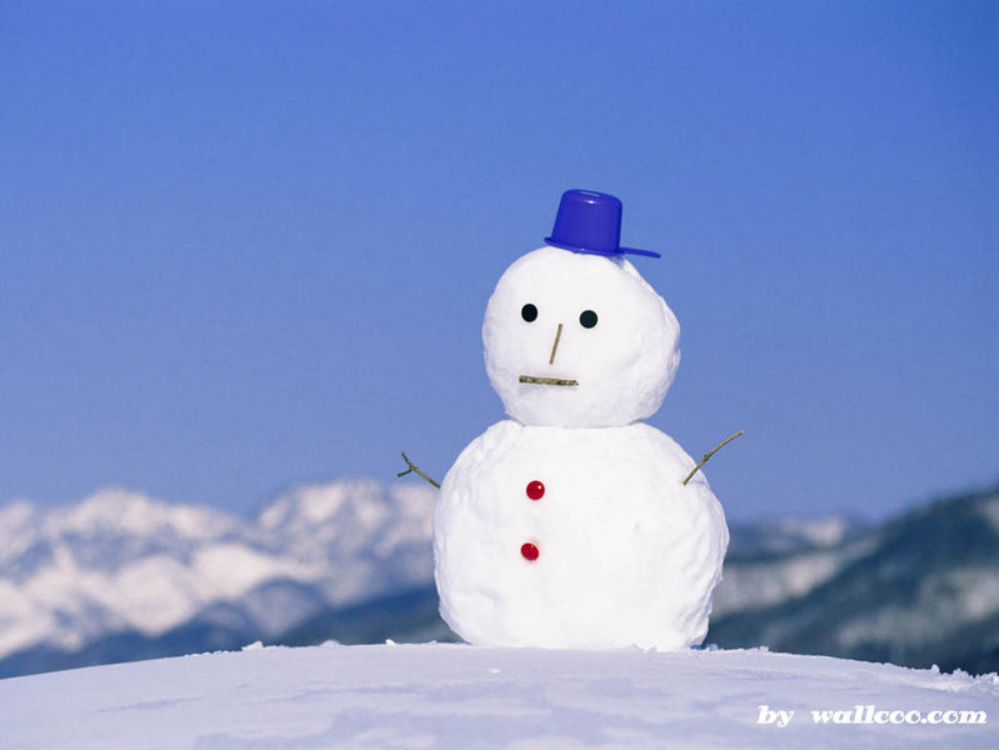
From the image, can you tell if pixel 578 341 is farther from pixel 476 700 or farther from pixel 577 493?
pixel 476 700

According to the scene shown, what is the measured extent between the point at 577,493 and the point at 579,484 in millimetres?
35

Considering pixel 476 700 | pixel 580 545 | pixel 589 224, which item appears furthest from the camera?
pixel 589 224

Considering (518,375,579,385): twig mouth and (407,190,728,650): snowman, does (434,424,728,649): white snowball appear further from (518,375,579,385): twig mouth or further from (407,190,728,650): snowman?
(518,375,579,385): twig mouth

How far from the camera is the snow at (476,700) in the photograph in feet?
11.6

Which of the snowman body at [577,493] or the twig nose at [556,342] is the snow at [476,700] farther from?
the twig nose at [556,342]

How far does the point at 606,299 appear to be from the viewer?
16.6 feet

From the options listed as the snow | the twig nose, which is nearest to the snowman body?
the twig nose

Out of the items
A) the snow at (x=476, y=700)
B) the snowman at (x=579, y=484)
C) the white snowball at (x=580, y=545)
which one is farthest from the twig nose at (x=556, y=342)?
the snow at (x=476, y=700)

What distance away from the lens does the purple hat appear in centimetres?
522

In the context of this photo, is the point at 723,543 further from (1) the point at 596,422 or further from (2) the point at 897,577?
(2) the point at 897,577

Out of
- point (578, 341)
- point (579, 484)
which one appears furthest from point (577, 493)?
point (578, 341)

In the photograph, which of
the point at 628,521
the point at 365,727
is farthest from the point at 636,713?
the point at 628,521

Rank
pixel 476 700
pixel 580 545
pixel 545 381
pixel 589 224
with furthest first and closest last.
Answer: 1. pixel 589 224
2. pixel 545 381
3. pixel 580 545
4. pixel 476 700

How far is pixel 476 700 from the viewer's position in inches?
153
